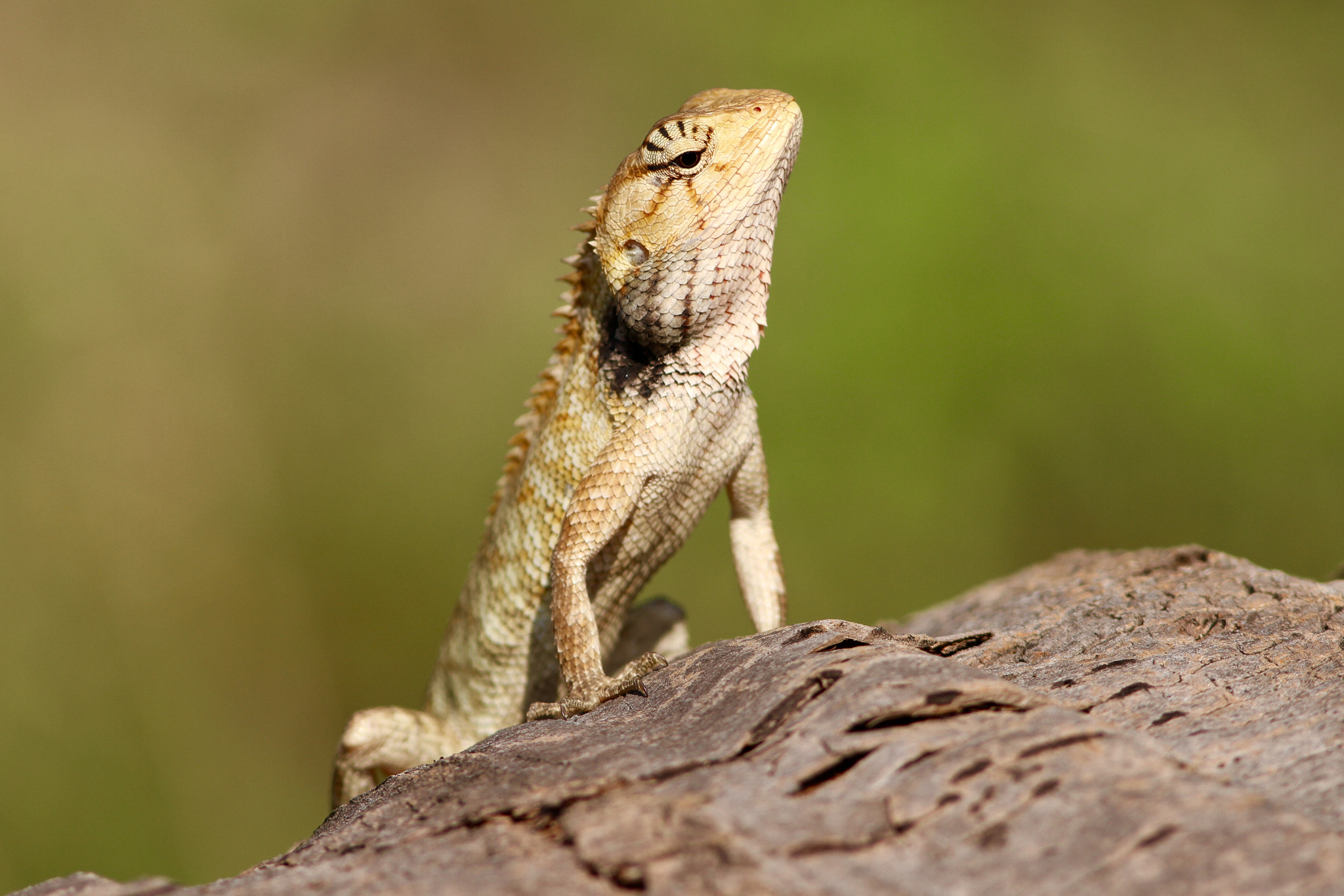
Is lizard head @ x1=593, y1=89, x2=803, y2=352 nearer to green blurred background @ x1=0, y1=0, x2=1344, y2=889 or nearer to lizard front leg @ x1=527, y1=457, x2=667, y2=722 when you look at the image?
lizard front leg @ x1=527, y1=457, x2=667, y2=722

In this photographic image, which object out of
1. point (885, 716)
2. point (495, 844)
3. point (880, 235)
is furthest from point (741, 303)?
point (880, 235)

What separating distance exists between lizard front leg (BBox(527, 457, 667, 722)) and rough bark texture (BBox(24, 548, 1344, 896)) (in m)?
0.16

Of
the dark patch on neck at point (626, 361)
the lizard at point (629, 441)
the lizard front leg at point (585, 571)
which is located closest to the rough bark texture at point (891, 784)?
the lizard front leg at point (585, 571)

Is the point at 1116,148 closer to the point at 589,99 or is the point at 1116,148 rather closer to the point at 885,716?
the point at 589,99

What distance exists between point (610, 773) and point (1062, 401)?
5.17m

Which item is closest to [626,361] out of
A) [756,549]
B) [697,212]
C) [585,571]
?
[697,212]

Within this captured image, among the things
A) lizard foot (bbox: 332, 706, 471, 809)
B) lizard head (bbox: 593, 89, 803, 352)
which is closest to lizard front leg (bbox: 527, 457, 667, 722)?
lizard head (bbox: 593, 89, 803, 352)

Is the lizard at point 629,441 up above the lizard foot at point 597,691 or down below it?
above

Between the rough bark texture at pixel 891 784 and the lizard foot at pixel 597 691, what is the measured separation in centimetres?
5

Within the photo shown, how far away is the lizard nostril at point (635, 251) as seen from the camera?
381cm

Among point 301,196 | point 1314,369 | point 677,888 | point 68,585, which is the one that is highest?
point 301,196

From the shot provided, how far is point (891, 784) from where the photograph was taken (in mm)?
2404

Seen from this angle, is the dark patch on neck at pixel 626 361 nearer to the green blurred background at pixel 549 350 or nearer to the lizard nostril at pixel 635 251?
the lizard nostril at pixel 635 251

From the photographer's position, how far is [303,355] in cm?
750
